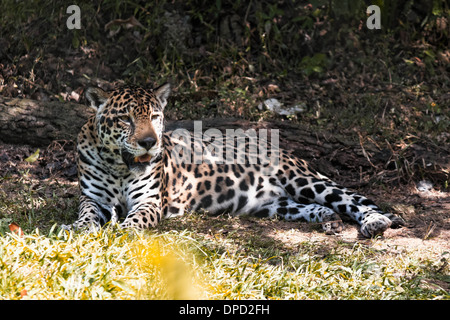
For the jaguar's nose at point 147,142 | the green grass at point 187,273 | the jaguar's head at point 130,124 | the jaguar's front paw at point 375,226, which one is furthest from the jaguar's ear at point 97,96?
the jaguar's front paw at point 375,226

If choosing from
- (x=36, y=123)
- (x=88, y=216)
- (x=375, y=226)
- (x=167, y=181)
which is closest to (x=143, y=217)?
(x=88, y=216)

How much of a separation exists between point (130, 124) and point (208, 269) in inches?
91.5

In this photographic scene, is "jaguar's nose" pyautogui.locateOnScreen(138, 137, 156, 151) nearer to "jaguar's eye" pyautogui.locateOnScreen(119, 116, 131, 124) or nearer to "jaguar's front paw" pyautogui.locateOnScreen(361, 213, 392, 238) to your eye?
"jaguar's eye" pyautogui.locateOnScreen(119, 116, 131, 124)

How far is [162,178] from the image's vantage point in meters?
7.44

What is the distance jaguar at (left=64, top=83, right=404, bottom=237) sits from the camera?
22.4 ft

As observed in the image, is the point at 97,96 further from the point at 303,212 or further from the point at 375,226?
the point at 375,226

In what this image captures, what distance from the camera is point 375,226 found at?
684 cm

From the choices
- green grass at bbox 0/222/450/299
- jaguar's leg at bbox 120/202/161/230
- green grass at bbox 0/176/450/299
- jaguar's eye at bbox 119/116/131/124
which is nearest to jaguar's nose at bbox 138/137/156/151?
jaguar's eye at bbox 119/116/131/124

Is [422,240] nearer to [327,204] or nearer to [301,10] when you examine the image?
[327,204]

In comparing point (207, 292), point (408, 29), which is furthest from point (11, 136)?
point (408, 29)

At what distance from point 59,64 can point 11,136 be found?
2.25 metres

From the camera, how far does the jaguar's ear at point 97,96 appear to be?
694 centimetres

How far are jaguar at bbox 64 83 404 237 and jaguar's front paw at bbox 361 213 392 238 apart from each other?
0.01 metres

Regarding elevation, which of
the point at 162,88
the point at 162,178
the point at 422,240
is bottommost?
the point at 422,240
